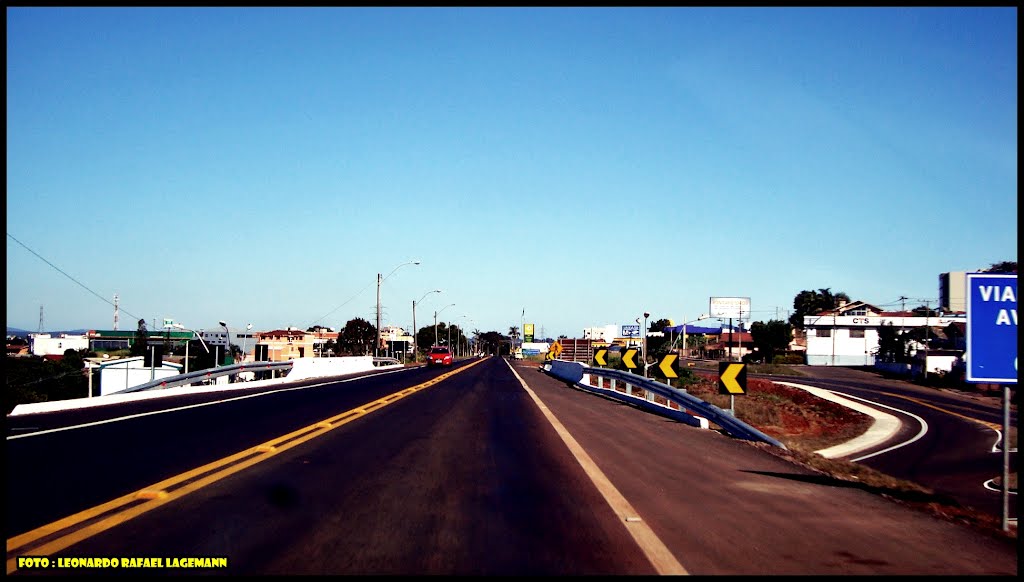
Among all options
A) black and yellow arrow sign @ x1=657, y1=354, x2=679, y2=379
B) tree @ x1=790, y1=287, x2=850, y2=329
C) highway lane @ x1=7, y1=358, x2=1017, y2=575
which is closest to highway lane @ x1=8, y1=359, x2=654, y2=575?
highway lane @ x1=7, y1=358, x2=1017, y2=575

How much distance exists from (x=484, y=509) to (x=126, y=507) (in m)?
3.43

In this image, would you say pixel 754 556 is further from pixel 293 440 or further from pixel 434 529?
pixel 293 440

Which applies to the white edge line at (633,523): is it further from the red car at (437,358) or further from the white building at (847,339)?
the white building at (847,339)

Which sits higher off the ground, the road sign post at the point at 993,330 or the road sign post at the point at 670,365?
the road sign post at the point at 993,330

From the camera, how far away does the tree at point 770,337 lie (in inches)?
4998

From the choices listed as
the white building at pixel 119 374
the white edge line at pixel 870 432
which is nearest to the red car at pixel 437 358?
the white edge line at pixel 870 432

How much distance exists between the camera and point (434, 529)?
23.8 ft

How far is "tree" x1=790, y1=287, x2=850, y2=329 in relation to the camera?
563ft

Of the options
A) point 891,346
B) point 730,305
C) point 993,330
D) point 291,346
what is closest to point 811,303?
point 730,305

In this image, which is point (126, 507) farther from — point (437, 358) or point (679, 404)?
point (437, 358)

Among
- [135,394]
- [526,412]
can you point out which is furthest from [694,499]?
[135,394]

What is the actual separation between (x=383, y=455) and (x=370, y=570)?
6.14m

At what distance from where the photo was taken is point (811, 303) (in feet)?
Result: 563

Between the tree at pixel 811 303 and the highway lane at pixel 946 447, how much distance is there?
11597 cm
